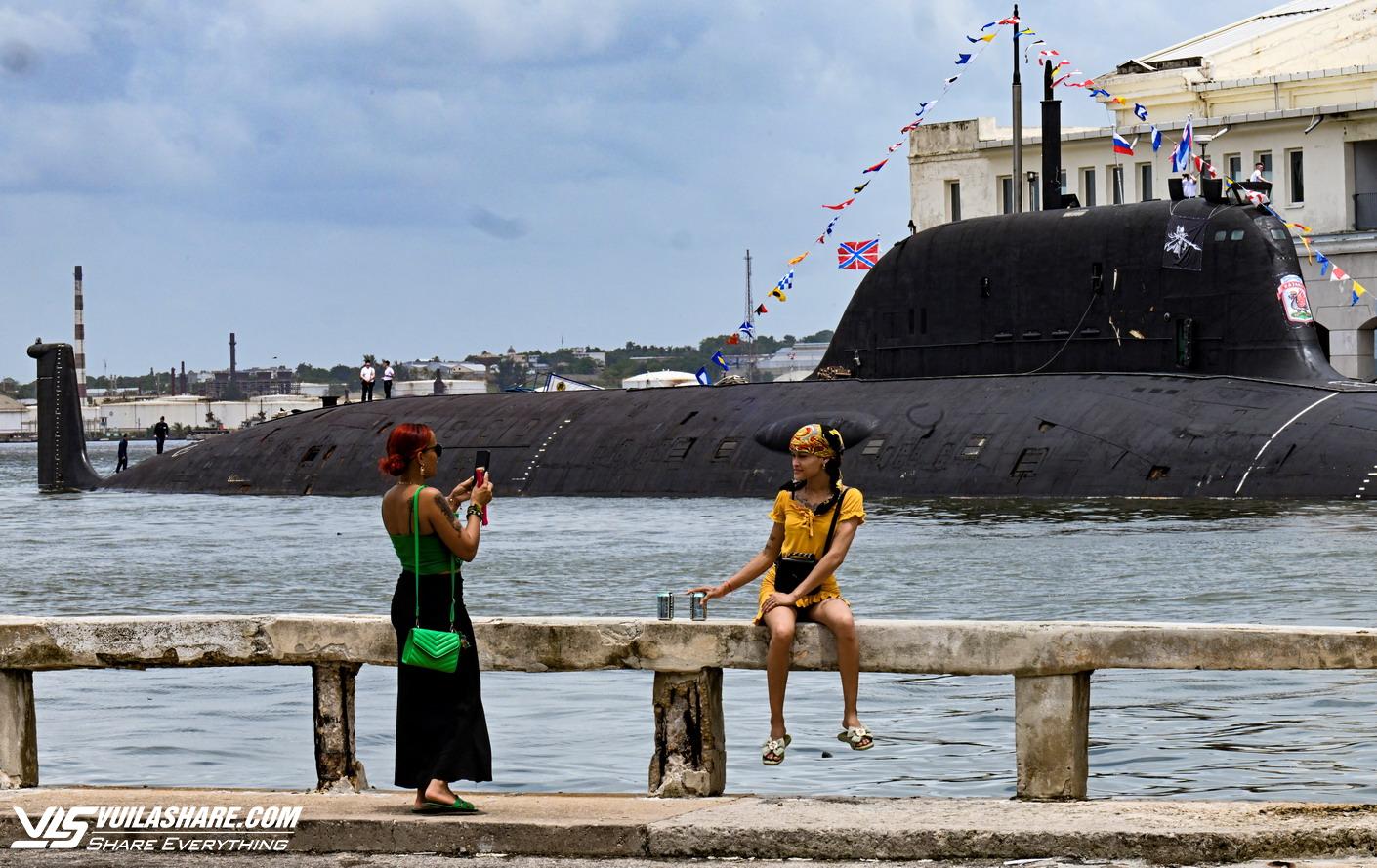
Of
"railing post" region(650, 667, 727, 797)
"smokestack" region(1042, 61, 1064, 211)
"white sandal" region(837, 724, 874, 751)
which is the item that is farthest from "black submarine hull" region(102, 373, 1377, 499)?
"railing post" region(650, 667, 727, 797)

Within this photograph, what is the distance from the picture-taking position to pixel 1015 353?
104 feet

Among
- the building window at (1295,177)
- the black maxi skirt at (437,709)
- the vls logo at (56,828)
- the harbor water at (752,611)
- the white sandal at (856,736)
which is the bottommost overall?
the harbor water at (752,611)

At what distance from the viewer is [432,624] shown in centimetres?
804

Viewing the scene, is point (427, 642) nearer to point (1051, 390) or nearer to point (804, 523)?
point (804, 523)

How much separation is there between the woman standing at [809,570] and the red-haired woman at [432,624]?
3.94 ft

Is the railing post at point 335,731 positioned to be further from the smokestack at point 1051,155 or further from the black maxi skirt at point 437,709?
the smokestack at point 1051,155

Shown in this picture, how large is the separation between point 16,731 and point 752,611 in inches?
425

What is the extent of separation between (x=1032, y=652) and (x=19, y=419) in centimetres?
19306

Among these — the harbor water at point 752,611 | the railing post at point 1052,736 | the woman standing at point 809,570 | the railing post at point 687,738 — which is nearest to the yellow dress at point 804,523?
the woman standing at point 809,570

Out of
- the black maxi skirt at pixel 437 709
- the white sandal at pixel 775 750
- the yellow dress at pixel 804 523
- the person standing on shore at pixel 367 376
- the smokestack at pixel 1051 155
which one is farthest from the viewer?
the person standing on shore at pixel 367 376

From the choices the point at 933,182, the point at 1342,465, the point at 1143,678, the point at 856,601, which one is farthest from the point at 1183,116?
the point at 1143,678

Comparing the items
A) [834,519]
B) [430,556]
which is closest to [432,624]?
[430,556]

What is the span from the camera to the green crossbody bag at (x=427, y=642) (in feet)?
26.1

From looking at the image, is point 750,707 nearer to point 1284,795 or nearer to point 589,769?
point 589,769
